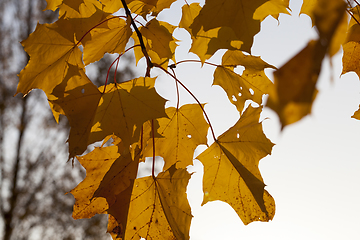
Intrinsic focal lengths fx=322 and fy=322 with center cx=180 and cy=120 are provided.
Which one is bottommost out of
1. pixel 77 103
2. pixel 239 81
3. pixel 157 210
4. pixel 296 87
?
pixel 157 210

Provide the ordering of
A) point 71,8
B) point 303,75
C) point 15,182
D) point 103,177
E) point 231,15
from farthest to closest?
1. point 15,182
2. point 71,8
3. point 103,177
4. point 231,15
5. point 303,75

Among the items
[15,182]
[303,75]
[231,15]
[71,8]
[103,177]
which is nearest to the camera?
[303,75]

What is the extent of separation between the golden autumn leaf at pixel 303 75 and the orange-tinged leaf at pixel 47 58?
0.54 metres

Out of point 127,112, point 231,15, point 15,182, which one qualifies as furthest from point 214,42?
point 15,182

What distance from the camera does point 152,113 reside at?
519 mm

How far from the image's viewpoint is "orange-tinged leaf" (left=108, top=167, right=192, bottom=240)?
55 cm

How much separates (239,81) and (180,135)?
18 centimetres

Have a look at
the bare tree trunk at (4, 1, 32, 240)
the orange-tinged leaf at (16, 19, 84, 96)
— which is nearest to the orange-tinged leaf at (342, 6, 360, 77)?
the orange-tinged leaf at (16, 19, 84, 96)

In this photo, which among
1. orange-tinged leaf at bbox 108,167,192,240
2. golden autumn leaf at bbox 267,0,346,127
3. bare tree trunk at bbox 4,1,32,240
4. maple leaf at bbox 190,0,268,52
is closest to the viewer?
golden autumn leaf at bbox 267,0,346,127

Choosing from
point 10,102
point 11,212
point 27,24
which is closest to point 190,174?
point 11,212

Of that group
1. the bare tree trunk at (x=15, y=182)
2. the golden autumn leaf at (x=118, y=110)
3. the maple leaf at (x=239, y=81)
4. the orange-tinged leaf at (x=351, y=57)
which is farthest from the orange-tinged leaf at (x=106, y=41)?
the bare tree trunk at (x=15, y=182)

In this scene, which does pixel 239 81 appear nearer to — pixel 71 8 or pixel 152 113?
pixel 152 113

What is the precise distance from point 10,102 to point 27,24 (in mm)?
1255

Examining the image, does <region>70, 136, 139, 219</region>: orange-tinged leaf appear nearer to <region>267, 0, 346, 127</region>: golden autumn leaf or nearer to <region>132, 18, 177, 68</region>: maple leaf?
<region>132, 18, 177, 68</region>: maple leaf
